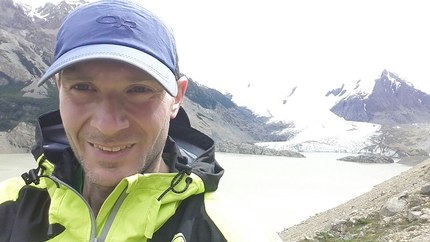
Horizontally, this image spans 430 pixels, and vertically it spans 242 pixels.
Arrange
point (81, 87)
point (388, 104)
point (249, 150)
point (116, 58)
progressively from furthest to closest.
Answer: point (388, 104) → point (249, 150) → point (81, 87) → point (116, 58)

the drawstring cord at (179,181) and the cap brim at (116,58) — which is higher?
the cap brim at (116,58)

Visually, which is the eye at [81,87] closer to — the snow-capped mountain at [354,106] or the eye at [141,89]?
the eye at [141,89]

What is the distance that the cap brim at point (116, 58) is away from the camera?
4.47 ft

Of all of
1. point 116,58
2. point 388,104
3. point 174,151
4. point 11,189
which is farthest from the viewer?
point 388,104

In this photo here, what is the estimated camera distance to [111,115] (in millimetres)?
1438

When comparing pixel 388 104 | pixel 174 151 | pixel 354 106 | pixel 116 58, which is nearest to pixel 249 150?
pixel 174 151

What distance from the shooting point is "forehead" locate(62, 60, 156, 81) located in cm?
143

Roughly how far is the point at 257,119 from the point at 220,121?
41280 millimetres

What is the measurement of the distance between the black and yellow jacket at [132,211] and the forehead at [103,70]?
420 millimetres

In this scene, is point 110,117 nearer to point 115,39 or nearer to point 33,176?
point 115,39

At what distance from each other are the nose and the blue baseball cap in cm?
19

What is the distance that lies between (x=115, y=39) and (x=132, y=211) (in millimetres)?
699

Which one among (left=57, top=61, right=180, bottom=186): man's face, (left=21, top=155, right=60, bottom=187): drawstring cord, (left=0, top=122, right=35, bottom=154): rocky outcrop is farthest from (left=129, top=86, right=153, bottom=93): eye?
(left=0, top=122, right=35, bottom=154): rocky outcrop

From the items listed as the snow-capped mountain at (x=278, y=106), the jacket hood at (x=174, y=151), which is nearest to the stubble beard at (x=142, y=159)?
the jacket hood at (x=174, y=151)
